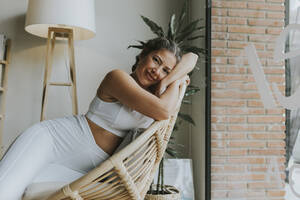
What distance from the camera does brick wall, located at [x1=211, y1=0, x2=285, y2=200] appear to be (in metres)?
1.71

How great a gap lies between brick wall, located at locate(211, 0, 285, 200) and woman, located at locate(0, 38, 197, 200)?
531mm

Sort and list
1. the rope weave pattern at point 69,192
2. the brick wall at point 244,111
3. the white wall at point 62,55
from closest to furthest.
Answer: the rope weave pattern at point 69,192 → the brick wall at point 244,111 → the white wall at point 62,55

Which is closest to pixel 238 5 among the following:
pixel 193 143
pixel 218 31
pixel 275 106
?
pixel 218 31

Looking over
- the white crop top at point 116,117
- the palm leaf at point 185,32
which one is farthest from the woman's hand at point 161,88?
the palm leaf at point 185,32

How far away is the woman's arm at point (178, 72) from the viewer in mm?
1501

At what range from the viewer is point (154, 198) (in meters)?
2.14

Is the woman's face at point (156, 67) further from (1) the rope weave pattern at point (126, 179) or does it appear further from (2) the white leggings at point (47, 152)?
(1) the rope weave pattern at point (126, 179)

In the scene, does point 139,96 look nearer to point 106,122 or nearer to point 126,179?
point 106,122

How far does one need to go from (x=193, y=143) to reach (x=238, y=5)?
4.29ft

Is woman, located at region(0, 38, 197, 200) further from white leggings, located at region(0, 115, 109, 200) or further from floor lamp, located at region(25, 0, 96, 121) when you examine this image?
floor lamp, located at region(25, 0, 96, 121)

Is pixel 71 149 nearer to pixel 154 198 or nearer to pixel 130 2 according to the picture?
pixel 154 198

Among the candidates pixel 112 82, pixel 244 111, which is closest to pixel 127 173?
pixel 112 82

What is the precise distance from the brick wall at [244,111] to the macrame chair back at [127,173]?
0.65 meters

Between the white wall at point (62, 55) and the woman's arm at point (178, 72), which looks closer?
the woman's arm at point (178, 72)
